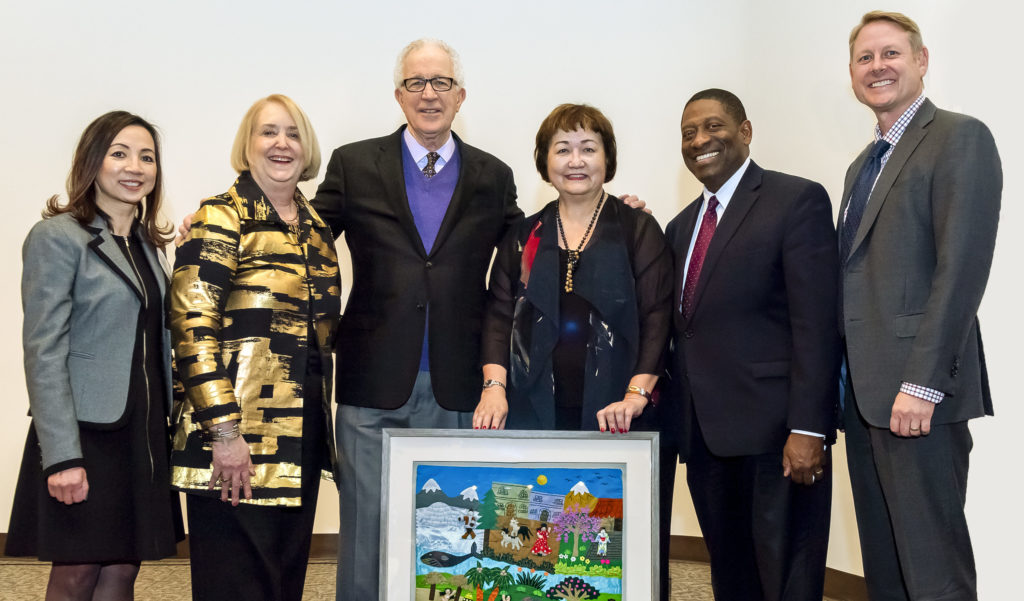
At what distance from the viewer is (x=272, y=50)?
178 inches

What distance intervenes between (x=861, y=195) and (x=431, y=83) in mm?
1416

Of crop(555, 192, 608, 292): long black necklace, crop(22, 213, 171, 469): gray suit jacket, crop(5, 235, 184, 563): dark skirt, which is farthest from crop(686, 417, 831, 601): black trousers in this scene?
crop(22, 213, 171, 469): gray suit jacket

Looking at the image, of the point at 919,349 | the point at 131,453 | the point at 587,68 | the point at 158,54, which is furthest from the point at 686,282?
the point at 158,54

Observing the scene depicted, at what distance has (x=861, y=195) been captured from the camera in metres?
2.41

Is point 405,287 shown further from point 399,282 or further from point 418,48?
point 418,48

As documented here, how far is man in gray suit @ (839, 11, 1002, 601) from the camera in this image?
2.07 m

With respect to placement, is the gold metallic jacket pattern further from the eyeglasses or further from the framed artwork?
the eyeglasses

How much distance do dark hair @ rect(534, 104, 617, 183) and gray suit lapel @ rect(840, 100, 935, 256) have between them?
78 centimetres

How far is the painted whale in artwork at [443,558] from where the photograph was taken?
2.26m

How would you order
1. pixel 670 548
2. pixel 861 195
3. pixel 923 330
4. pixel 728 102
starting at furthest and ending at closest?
pixel 670 548, pixel 728 102, pixel 861 195, pixel 923 330

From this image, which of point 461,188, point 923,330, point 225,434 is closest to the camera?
point 923,330

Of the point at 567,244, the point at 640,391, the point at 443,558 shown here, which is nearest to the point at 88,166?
the point at 567,244

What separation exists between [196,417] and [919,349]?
6.44ft

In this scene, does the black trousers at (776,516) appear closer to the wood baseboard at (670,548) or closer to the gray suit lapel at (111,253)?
the gray suit lapel at (111,253)
